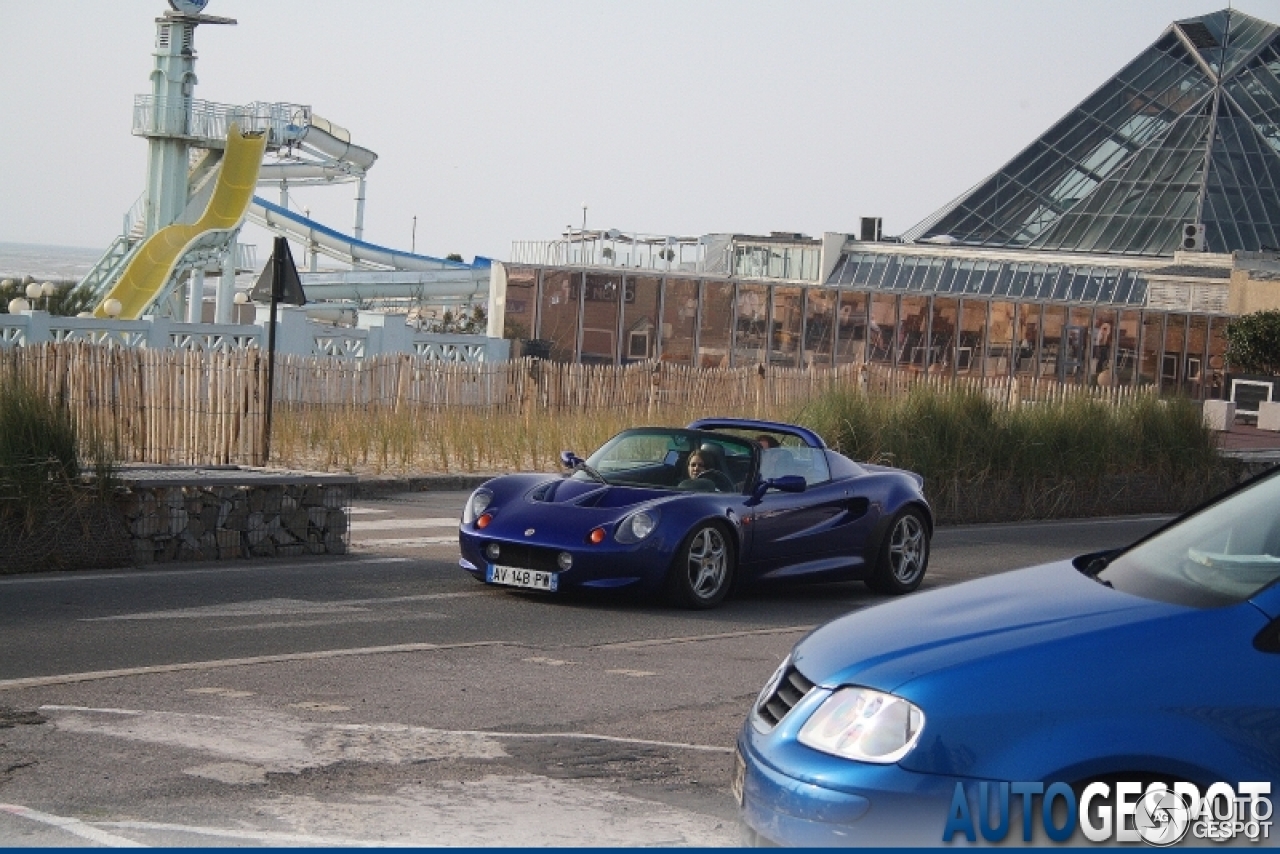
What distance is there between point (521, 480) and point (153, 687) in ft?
15.8

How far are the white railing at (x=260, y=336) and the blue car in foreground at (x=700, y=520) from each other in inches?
520

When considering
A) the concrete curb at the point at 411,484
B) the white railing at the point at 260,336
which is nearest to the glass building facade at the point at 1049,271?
the white railing at the point at 260,336

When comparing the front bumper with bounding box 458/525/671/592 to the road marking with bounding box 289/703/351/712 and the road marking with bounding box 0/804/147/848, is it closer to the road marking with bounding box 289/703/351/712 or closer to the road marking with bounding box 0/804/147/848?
the road marking with bounding box 289/703/351/712

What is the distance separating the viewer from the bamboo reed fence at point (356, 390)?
1788 centimetres

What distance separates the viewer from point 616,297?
48.2 meters

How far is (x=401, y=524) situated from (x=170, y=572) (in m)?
4.16

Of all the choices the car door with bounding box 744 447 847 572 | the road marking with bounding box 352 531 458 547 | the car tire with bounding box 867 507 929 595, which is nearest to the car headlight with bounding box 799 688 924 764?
the car door with bounding box 744 447 847 572

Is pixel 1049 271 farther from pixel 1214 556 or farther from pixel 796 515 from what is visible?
pixel 1214 556

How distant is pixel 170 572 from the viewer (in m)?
12.4

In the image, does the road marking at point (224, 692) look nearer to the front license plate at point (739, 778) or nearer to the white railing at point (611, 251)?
the front license plate at point (739, 778)

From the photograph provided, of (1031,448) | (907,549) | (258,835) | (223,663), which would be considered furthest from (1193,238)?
(258,835)

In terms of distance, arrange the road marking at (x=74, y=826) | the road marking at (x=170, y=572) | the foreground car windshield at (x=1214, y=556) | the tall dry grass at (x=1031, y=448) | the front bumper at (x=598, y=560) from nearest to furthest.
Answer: the foreground car windshield at (x=1214, y=556)
the road marking at (x=74, y=826)
the front bumper at (x=598, y=560)
the road marking at (x=170, y=572)
the tall dry grass at (x=1031, y=448)

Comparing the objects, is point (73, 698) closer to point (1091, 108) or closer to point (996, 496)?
point (996, 496)

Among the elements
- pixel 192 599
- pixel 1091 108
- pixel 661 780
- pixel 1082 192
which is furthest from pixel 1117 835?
pixel 1091 108
